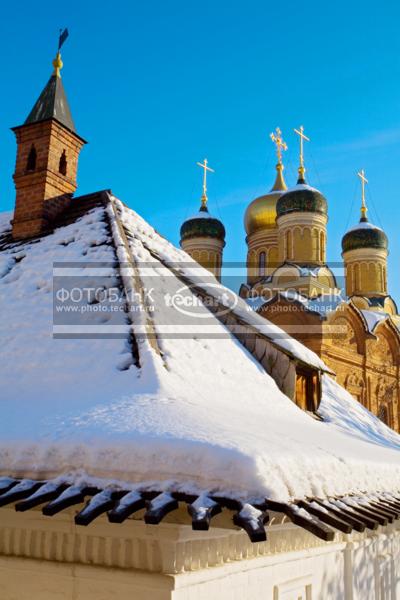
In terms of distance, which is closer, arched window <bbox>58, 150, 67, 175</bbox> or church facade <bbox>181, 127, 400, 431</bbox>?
arched window <bbox>58, 150, 67, 175</bbox>

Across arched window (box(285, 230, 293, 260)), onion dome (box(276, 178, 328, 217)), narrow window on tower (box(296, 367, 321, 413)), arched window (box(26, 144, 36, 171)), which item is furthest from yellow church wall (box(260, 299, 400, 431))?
arched window (box(26, 144, 36, 171))

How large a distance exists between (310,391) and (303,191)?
18744mm

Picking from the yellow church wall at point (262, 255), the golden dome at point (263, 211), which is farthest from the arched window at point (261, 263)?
the golden dome at point (263, 211)

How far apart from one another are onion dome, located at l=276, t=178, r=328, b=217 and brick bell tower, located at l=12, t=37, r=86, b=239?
53.3ft

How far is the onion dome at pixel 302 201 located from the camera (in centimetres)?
2481

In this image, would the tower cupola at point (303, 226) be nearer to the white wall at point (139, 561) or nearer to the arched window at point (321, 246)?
the arched window at point (321, 246)

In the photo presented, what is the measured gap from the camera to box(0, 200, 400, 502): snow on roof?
3.37m

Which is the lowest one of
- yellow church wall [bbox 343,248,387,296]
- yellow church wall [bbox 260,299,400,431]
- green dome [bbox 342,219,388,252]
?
yellow church wall [bbox 260,299,400,431]

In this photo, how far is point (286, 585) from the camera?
4.59m

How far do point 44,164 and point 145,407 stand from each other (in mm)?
5855

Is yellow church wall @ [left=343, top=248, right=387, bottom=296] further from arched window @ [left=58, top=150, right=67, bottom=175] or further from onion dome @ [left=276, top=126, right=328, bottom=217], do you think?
arched window @ [left=58, top=150, right=67, bottom=175]

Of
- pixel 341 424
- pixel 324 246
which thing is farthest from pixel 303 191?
pixel 341 424

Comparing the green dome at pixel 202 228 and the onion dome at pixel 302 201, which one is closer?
the onion dome at pixel 302 201

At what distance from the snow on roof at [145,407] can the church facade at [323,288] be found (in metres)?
10.8
